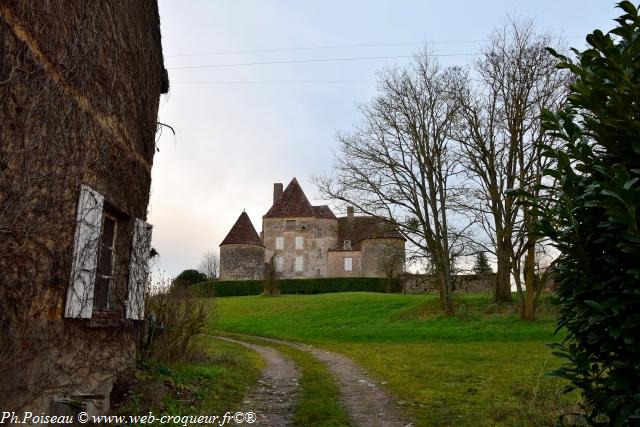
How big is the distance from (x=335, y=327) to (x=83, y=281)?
658 inches

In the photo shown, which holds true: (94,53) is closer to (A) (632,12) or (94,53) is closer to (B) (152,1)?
(B) (152,1)

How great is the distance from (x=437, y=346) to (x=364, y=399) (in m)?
8.48

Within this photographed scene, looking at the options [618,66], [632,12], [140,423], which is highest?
[632,12]

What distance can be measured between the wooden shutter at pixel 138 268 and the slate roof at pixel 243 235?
40017 mm

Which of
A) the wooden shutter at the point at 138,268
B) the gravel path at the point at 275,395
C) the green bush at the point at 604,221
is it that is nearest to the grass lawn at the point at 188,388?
the gravel path at the point at 275,395

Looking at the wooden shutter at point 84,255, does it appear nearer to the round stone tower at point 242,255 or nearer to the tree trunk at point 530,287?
the tree trunk at point 530,287

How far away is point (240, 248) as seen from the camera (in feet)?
155

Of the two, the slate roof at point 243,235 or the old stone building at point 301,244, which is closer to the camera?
the old stone building at point 301,244

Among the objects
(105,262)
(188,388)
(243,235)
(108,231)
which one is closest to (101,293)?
(105,262)

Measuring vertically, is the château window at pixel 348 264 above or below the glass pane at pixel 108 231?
above

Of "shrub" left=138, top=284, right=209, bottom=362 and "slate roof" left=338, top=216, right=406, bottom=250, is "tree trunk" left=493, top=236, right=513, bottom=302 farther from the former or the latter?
"slate roof" left=338, top=216, right=406, bottom=250

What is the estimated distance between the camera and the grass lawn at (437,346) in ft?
22.4

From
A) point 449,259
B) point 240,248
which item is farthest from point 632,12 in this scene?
point 240,248

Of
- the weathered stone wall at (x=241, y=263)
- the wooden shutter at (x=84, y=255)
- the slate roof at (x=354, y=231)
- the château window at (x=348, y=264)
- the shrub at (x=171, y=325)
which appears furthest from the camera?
the château window at (x=348, y=264)
